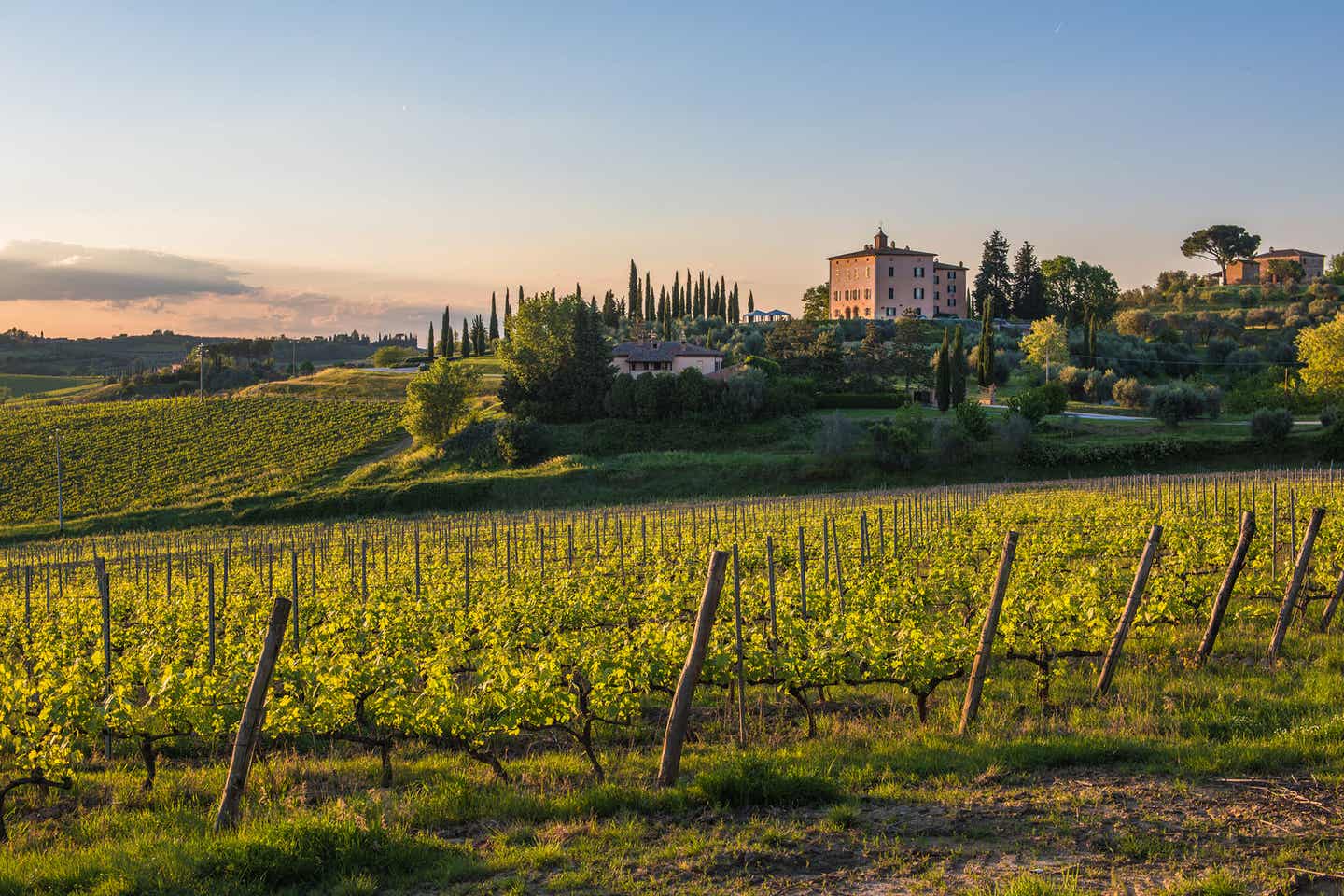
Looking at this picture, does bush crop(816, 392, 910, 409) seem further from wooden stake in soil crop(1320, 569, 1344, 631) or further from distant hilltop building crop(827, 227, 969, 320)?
wooden stake in soil crop(1320, 569, 1344, 631)

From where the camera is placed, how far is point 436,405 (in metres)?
62.2

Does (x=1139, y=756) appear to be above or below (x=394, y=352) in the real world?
below

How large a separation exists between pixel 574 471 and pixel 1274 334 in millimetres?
69842

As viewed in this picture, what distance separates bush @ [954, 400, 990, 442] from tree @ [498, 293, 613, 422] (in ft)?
80.1

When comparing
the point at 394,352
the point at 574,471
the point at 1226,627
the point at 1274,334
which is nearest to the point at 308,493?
the point at 574,471

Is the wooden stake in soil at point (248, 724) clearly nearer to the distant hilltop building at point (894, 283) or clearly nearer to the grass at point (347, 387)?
the grass at point (347, 387)

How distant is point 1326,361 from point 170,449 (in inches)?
2937

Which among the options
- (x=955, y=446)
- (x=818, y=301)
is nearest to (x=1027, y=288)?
(x=818, y=301)

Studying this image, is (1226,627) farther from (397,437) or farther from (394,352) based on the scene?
(394,352)

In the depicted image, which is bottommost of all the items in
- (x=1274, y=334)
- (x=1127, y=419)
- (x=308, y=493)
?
(x=308, y=493)

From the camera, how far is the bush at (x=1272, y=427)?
47719mm

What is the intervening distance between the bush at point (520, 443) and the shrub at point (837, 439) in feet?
54.4

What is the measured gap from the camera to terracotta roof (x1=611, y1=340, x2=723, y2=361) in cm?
7469

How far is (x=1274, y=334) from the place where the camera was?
85250 mm
